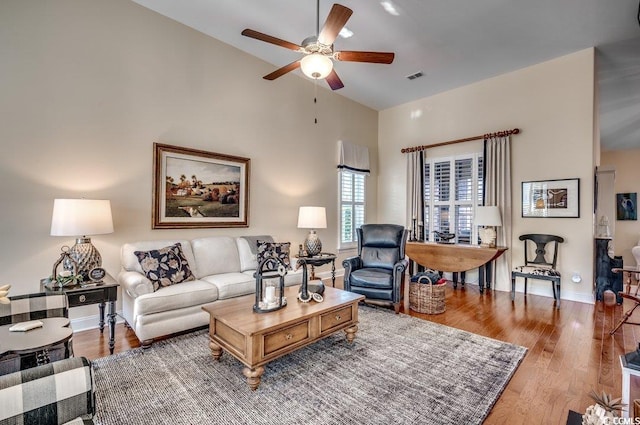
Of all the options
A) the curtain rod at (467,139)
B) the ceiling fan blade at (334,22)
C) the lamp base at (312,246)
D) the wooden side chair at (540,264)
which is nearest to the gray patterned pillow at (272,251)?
the lamp base at (312,246)

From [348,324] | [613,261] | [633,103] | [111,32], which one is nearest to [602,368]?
[348,324]

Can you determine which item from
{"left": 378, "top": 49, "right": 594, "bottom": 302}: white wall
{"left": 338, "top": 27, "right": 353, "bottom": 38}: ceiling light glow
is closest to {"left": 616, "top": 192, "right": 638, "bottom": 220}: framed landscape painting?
{"left": 378, "top": 49, "right": 594, "bottom": 302}: white wall

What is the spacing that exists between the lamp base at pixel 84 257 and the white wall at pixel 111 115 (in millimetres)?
422

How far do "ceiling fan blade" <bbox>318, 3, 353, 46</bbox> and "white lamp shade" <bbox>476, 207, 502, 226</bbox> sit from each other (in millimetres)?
3380

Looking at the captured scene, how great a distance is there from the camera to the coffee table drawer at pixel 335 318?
244 centimetres

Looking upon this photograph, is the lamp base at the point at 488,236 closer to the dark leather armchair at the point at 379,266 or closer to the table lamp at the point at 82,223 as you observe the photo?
the dark leather armchair at the point at 379,266

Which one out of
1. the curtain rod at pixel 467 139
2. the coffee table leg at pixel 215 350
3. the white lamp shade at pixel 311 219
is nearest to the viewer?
the coffee table leg at pixel 215 350

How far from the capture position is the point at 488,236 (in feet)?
14.8

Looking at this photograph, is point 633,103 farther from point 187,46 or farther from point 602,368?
point 187,46

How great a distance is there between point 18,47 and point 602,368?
5.47 m

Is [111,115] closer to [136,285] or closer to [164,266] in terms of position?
[164,266]

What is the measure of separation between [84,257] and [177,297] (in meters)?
0.84

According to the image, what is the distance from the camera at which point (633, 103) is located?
A: 552 cm

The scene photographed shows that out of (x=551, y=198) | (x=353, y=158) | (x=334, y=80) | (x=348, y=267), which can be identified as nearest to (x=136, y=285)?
(x=348, y=267)
